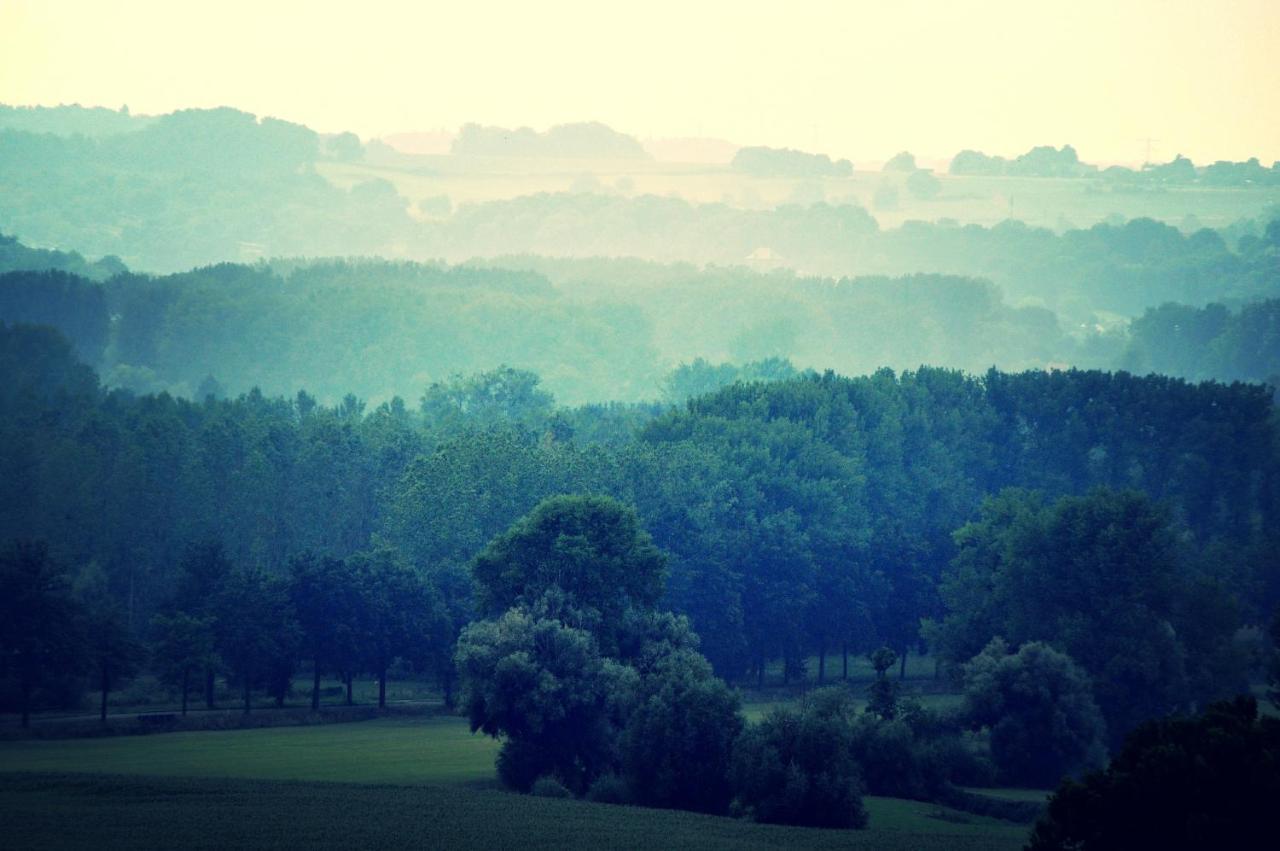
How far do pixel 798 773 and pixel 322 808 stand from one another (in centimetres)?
1788

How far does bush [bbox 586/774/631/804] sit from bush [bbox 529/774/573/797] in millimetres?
1046

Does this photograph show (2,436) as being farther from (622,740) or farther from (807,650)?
(622,740)

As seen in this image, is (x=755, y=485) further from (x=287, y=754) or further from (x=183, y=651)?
(x=287, y=754)

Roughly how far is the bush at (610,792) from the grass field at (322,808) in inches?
158

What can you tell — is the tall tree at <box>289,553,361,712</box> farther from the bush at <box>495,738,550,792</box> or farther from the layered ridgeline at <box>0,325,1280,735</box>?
the bush at <box>495,738,550,792</box>

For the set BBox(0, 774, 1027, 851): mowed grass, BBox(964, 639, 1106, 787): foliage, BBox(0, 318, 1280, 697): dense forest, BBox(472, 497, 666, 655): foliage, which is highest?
BBox(0, 318, 1280, 697): dense forest

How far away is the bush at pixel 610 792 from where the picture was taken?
247 ft

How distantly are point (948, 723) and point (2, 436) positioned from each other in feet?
225

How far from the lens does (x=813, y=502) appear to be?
12250cm

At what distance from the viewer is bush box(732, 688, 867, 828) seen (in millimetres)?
71062

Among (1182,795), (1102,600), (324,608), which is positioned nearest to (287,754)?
(324,608)

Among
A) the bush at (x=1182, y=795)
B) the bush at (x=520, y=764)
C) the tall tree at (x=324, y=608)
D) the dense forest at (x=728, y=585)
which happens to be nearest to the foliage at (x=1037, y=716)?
the dense forest at (x=728, y=585)

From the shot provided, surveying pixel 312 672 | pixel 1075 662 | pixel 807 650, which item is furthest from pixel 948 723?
pixel 312 672

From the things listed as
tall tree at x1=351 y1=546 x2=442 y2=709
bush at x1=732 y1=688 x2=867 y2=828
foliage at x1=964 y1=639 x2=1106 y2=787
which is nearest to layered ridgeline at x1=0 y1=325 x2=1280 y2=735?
tall tree at x1=351 y1=546 x2=442 y2=709
